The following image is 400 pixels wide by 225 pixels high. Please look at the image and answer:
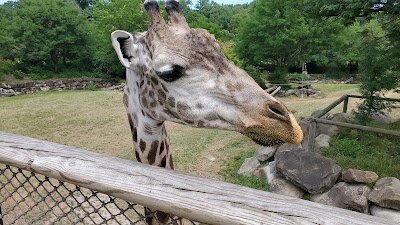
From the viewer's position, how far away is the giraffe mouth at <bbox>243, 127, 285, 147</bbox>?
136 cm

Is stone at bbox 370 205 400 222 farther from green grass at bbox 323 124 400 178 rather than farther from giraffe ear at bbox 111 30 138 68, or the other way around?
giraffe ear at bbox 111 30 138 68

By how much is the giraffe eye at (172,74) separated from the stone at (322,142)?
5.80 m

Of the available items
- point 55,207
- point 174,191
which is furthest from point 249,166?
point 174,191

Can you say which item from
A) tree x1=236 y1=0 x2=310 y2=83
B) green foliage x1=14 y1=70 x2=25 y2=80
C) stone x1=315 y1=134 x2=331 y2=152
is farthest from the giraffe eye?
green foliage x1=14 y1=70 x2=25 y2=80

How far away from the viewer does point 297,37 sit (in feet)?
63.7

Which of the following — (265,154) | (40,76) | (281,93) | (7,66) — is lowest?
(281,93)

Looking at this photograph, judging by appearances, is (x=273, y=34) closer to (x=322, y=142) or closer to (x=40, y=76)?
(x=322, y=142)

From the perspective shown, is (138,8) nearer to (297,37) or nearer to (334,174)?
(297,37)

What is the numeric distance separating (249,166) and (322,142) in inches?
63.8

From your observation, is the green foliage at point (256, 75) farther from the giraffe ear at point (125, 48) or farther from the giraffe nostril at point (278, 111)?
the giraffe nostril at point (278, 111)

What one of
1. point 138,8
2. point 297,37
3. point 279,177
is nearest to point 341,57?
point 297,37

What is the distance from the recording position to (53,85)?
2241 cm

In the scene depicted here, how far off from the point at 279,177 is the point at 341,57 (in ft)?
76.4

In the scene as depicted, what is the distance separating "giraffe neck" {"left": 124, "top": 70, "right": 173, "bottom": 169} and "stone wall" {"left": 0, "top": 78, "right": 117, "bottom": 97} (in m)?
20.0
